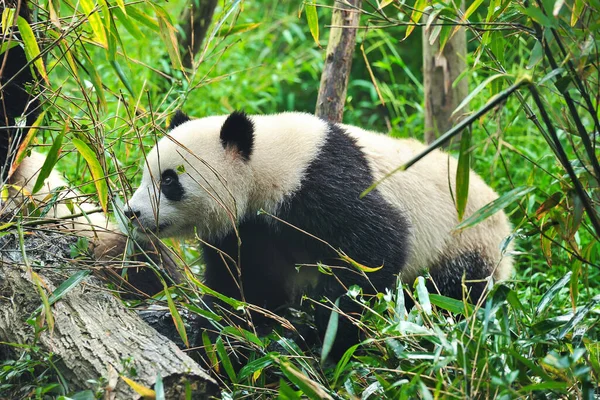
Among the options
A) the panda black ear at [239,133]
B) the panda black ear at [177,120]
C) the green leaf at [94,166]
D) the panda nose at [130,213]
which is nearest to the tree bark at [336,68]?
the panda black ear at [177,120]

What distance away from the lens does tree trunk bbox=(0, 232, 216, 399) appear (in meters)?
2.18

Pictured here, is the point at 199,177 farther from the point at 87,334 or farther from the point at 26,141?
the point at 87,334

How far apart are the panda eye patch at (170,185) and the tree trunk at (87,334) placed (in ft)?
1.70

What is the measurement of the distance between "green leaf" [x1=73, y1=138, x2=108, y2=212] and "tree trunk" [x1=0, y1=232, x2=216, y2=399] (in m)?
0.31

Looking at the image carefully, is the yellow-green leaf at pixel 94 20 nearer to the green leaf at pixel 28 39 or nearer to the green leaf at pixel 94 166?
the green leaf at pixel 28 39

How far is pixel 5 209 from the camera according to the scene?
2.87m

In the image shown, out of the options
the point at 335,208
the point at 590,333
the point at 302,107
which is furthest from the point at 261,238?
the point at 302,107

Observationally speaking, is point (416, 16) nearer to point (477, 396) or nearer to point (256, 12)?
point (477, 396)

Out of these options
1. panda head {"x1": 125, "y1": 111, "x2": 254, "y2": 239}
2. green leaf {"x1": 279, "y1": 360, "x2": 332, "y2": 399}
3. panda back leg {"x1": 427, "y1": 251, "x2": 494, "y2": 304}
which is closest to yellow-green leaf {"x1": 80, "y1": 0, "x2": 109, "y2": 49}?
panda head {"x1": 125, "y1": 111, "x2": 254, "y2": 239}

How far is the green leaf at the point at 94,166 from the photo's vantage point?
2.60 metres

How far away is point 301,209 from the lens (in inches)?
122

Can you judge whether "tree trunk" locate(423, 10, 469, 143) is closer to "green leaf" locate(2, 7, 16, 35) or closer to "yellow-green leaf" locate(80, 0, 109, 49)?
"yellow-green leaf" locate(80, 0, 109, 49)

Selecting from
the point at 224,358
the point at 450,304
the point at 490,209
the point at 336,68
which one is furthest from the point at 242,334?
the point at 336,68

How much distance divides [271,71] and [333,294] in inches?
175
